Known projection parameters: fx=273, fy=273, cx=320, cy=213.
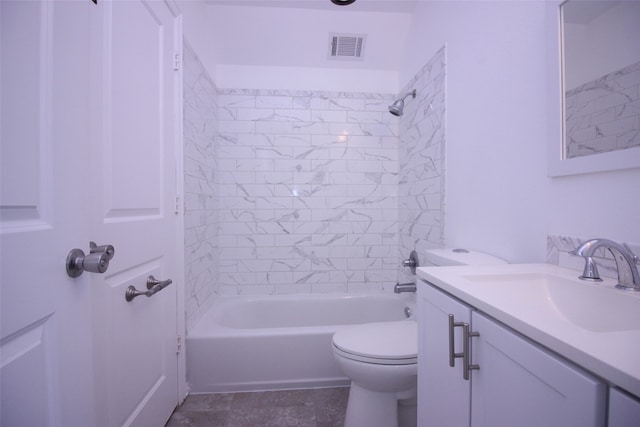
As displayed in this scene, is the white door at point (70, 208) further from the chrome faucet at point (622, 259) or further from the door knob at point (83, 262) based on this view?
the chrome faucet at point (622, 259)

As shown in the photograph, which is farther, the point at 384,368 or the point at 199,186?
the point at 199,186

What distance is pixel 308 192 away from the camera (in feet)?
8.15

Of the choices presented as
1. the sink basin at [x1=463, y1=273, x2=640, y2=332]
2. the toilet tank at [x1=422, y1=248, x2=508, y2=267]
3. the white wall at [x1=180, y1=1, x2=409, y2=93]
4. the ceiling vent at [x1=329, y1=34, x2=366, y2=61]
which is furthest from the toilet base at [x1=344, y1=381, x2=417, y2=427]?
the ceiling vent at [x1=329, y1=34, x2=366, y2=61]

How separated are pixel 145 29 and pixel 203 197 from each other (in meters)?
1.07

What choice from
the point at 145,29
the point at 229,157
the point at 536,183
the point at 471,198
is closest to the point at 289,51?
the point at 229,157

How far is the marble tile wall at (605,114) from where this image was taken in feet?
2.46

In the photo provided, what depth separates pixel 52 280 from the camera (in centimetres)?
56

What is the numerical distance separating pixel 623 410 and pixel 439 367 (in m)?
0.51

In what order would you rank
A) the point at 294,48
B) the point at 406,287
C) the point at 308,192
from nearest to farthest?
the point at 406,287, the point at 294,48, the point at 308,192

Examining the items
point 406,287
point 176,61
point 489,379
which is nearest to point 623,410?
point 489,379

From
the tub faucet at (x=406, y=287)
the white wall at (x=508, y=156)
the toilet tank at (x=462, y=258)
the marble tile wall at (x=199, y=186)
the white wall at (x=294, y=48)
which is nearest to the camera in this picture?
the white wall at (x=508, y=156)

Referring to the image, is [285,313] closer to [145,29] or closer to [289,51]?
[145,29]

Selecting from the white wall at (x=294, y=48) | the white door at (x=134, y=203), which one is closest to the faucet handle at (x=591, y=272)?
the white door at (x=134, y=203)

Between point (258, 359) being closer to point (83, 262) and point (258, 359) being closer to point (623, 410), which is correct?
point (83, 262)
